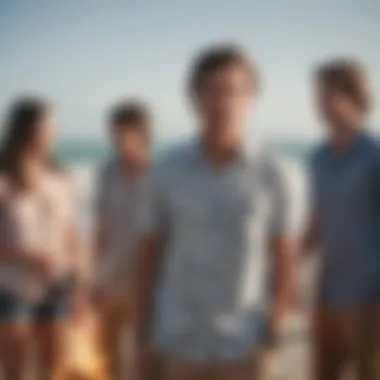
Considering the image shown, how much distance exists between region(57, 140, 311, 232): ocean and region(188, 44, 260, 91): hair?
108 mm

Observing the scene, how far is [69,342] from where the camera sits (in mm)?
1236

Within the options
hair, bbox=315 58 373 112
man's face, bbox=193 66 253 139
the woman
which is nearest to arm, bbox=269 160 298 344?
man's face, bbox=193 66 253 139

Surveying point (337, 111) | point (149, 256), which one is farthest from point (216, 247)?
point (337, 111)

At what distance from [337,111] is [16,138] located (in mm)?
534

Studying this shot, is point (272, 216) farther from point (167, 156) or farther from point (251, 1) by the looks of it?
point (251, 1)

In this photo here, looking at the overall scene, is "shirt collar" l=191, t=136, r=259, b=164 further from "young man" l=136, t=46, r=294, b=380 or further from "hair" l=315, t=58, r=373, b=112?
"hair" l=315, t=58, r=373, b=112

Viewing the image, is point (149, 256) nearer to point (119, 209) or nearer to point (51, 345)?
point (119, 209)

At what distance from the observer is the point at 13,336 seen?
1251mm

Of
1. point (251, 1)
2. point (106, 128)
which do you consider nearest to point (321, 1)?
point (251, 1)

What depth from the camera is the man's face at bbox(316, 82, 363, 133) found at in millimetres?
1199

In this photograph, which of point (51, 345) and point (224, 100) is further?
point (51, 345)

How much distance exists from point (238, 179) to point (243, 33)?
326mm

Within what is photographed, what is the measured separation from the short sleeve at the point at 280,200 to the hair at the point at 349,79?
221 millimetres

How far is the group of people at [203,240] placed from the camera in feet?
3.45
